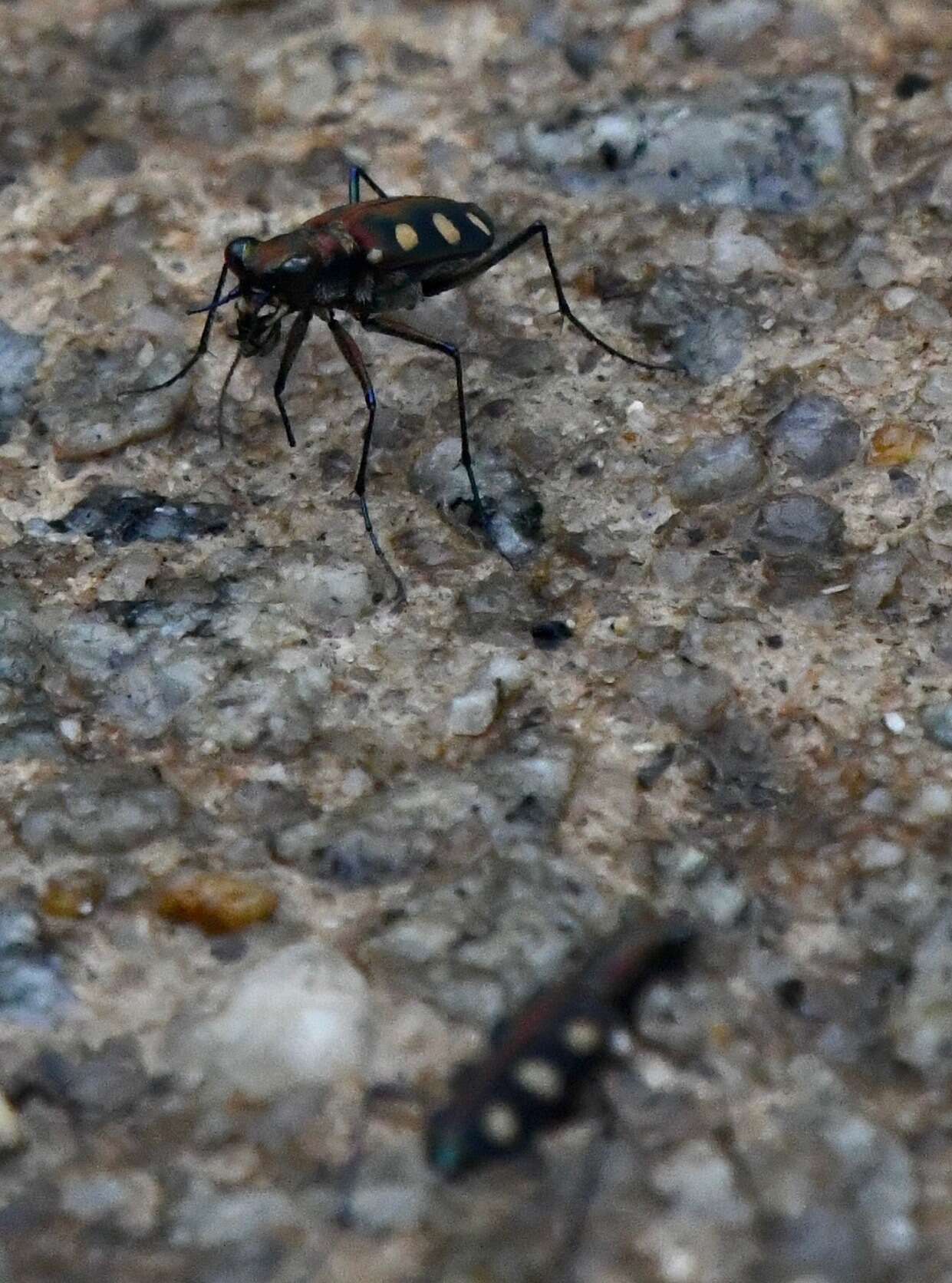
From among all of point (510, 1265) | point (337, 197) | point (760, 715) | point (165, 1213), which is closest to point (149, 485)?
point (337, 197)

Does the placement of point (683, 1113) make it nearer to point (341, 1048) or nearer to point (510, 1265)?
point (510, 1265)

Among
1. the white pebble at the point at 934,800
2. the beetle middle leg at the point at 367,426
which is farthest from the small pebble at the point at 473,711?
the white pebble at the point at 934,800

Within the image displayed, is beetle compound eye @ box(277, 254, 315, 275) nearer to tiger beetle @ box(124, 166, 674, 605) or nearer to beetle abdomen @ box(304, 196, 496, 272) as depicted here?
tiger beetle @ box(124, 166, 674, 605)

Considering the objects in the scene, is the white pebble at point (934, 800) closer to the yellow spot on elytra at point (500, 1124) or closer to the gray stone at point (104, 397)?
the yellow spot on elytra at point (500, 1124)

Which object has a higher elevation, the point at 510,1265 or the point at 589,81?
the point at 589,81

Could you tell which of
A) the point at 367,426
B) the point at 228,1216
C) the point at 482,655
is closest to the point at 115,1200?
the point at 228,1216
